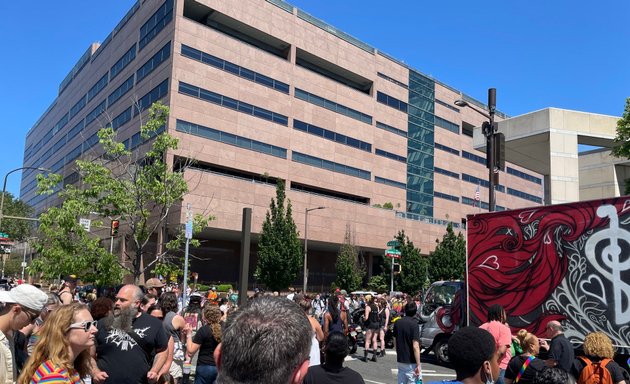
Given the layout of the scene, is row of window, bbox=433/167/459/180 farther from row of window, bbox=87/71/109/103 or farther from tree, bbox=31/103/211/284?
tree, bbox=31/103/211/284

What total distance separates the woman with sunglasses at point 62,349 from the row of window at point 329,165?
43.4 metres

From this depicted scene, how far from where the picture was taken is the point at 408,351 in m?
8.91

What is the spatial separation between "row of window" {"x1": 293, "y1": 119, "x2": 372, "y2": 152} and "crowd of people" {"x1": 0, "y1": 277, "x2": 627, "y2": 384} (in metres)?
39.7

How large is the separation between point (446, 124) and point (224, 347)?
65.5 m

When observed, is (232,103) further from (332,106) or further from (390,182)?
(390,182)

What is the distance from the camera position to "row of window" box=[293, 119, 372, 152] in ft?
157

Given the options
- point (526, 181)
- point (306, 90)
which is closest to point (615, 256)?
point (306, 90)

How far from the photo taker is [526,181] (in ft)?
253

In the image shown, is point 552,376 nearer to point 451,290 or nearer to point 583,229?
point 583,229

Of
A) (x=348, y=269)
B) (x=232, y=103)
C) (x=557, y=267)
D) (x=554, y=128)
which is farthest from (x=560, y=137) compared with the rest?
(x=232, y=103)

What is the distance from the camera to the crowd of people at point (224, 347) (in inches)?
75.0

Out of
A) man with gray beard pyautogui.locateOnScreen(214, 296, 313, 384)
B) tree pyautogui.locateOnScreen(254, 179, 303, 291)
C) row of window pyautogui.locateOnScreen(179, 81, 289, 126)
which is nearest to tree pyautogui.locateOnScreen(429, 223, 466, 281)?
tree pyautogui.locateOnScreen(254, 179, 303, 291)

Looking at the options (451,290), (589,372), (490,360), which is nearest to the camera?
(490,360)

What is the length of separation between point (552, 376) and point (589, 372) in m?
2.07
